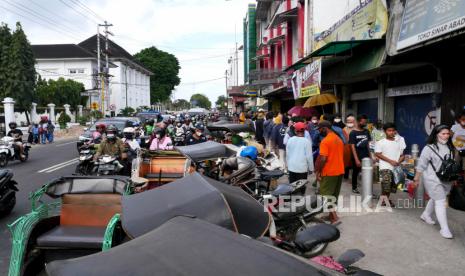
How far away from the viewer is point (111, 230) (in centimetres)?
375

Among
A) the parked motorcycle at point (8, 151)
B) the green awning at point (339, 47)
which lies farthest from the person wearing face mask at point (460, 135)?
the parked motorcycle at point (8, 151)

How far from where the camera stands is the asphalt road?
6.04 metres

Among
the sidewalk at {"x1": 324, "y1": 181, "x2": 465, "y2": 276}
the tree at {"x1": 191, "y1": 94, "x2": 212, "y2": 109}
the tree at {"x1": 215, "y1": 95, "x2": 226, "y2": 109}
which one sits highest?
the tree at {"x1": 191, "y1": 94, "x2": 212, "y2": 109}

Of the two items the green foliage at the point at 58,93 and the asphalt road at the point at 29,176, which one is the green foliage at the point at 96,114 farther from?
the asphalt road at the point at 29,176

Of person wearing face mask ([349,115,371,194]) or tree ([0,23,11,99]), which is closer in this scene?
person wearing face mask ([349,115,371,194])

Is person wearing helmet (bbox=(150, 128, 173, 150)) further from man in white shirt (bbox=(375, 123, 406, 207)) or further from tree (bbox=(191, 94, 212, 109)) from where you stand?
tree (bbox=(191, 94, 212, 109))

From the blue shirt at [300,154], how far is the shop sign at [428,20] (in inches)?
103

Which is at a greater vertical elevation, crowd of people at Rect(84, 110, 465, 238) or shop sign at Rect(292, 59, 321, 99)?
Result: shop sign at Rect(292, 59, 321, 99)

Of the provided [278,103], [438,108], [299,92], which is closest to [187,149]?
[438,108]

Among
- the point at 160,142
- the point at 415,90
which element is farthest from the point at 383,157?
the point at 160,142

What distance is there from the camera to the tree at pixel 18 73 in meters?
42.0

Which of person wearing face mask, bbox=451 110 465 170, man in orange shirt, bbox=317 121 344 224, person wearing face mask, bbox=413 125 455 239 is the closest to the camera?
person wearing face mask, bbox=413 125 455 239

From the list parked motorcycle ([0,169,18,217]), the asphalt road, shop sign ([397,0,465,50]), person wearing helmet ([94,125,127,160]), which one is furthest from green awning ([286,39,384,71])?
the asphalt road

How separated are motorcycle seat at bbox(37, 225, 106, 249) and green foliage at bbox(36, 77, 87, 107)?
45851 millimetres
